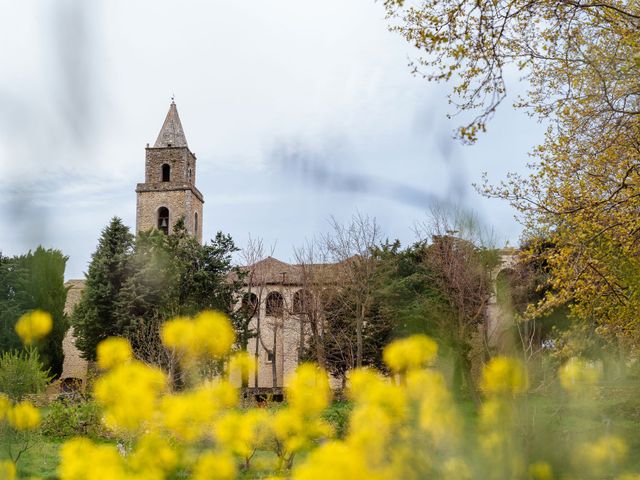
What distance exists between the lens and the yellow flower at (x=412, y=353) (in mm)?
1654

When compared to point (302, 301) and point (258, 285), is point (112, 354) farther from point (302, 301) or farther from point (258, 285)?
point (258, 285)

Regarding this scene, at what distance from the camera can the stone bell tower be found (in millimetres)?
40562

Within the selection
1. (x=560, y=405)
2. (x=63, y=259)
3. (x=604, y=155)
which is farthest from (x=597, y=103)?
(x=63, y=259)

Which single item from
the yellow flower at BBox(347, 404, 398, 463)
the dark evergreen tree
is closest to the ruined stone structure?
the dark evergreen tree

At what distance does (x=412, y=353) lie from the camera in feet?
5.49

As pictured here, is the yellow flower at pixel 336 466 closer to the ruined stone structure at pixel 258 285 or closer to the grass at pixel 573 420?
the grass at pixel 573 420

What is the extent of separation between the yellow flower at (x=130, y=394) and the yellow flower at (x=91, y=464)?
0.30ft

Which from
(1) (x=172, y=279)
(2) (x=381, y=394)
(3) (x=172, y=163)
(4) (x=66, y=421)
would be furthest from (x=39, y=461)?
(3) (x=172, y=163)

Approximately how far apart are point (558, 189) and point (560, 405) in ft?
28.0

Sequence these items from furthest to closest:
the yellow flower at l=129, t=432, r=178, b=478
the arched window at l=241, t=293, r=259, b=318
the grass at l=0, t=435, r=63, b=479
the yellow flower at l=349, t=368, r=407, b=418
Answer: the arched window at l=241, t=293, r=259, b=318 → the grass at l=0, t=435, r=63, b=479 → the yellow flower at l=129, t=432, r=178, b=478 → the yellow flower at l=349, t=368, r=407, b=418

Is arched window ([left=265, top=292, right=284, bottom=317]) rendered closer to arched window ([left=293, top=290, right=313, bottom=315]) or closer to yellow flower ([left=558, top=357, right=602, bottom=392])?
arched window ([left=293, top=290, right=313, bottom=315])

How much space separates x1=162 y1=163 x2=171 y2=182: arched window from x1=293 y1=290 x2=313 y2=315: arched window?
17.1m

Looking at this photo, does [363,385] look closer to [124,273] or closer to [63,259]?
[63,259]

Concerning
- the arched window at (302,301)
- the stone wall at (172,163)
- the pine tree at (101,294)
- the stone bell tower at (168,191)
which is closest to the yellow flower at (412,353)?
the pine tree at (101,294)
